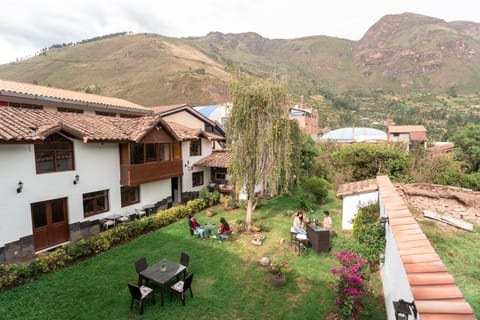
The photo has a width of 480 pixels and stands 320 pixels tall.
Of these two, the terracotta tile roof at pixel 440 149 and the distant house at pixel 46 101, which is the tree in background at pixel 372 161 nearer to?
the terracotta tile roof at pixel 440 149

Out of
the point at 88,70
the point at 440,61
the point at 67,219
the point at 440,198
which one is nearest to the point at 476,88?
the point at 440,61

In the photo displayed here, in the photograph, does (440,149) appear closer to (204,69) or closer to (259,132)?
(259,132)

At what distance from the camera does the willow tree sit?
12.5 m

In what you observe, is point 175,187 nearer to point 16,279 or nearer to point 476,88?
point 16,279

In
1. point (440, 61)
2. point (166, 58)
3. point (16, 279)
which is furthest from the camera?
point (440, 61)

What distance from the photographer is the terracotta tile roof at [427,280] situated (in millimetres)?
2510

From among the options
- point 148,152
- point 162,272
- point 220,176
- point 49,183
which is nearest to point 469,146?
point 220,176

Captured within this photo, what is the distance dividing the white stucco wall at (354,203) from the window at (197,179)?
12279 mm

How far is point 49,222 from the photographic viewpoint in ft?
36.4

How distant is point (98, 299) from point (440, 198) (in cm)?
1847

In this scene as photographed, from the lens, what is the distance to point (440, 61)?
140 m

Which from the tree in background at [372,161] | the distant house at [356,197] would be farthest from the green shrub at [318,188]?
the distant house at [356,197]

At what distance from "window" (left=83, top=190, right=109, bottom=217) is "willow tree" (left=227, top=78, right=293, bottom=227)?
294 inches

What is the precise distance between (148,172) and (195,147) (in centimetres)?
622
